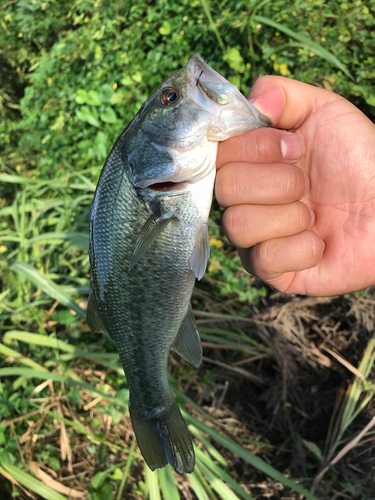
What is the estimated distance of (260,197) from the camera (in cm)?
137

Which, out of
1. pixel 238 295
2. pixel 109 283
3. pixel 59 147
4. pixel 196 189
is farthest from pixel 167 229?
pixel 59 147

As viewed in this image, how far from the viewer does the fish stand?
4.12ft

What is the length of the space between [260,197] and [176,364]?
186cm

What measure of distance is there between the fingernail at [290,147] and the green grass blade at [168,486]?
5.95ft

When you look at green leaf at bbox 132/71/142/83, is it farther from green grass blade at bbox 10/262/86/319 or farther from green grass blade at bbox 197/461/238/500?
green grass blade at bbox 197/461/238/500

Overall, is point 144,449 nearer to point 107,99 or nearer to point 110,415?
point 110,415

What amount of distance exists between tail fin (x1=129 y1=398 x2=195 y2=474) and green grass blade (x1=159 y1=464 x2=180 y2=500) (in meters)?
0.44

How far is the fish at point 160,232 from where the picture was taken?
1255 mm

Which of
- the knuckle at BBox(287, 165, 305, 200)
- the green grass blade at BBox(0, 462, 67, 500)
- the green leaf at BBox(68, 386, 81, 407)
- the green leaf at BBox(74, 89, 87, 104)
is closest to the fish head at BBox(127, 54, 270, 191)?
the knuckle at BBox(287, 165, 305, 200)

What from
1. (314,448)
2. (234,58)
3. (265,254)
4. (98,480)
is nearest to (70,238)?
(265,254)

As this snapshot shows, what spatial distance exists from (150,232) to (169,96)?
1.81 ft

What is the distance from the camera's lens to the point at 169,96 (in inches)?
50.8

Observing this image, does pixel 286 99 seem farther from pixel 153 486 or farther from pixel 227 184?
pixel 153 486

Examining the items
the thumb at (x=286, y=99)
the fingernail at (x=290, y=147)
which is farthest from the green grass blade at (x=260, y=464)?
the thumb at (x=286, y=99)
